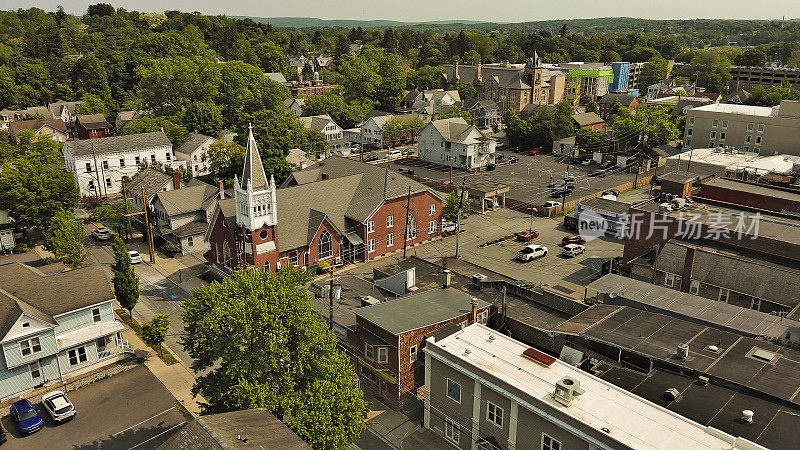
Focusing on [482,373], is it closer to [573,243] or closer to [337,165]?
[573,243]

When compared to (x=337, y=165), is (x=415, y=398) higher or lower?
lower

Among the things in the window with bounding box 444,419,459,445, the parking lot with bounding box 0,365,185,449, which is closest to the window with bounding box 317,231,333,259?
the parking lot with bounding box 0,365,185,449

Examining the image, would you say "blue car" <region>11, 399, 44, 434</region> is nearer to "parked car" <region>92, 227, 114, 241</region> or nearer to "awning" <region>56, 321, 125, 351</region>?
"awning" <region>56, 321, 125, 351</region>

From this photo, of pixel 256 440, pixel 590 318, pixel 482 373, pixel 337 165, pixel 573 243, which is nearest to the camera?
pixel 256 440

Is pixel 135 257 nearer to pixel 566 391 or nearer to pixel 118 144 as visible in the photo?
pixel 118 144

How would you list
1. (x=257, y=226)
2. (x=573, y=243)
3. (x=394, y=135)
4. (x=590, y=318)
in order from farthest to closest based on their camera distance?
(x=394, y=135) → (x=573, y=243) → (x=257, y=226) → (x=590, y=318)

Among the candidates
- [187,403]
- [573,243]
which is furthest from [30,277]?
[573,243]

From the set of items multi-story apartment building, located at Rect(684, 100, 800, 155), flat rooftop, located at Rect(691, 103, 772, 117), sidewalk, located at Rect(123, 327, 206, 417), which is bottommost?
sidewalk, located at Rect(123, 327, 206, 417)
